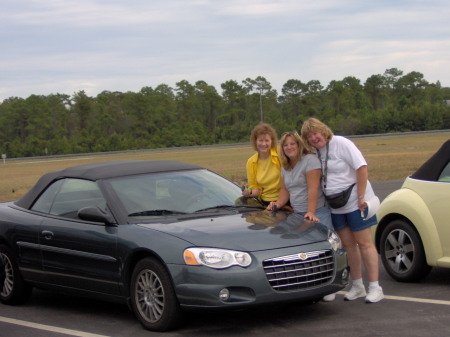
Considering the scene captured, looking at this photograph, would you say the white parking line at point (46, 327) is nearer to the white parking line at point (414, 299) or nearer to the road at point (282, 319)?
the road at point (282, 319)

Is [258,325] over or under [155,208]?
Result: under

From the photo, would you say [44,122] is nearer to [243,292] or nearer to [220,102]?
[220,102]

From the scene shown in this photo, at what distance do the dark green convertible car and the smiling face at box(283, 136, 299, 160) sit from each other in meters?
0.54

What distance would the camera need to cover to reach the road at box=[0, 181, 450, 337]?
601 cm

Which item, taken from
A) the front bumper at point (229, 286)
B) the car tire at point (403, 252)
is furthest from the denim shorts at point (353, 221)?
the front bumper at point (229, 286)

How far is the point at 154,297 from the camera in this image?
6184 millimetres

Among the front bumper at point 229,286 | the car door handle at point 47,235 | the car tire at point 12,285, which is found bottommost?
the car tire at point 12,285

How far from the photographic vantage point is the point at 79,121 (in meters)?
136

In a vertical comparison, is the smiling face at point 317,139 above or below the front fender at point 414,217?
above

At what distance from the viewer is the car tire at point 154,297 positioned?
237 inches

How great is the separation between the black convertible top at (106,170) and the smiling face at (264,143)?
0.68m

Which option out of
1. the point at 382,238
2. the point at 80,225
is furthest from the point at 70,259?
the point at 382,238

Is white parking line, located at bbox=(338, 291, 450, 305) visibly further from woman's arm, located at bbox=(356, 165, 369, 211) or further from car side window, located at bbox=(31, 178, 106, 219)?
car side window, located at bbox=(31, 178, 106, 219)

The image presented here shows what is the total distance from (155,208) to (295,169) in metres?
1.33
